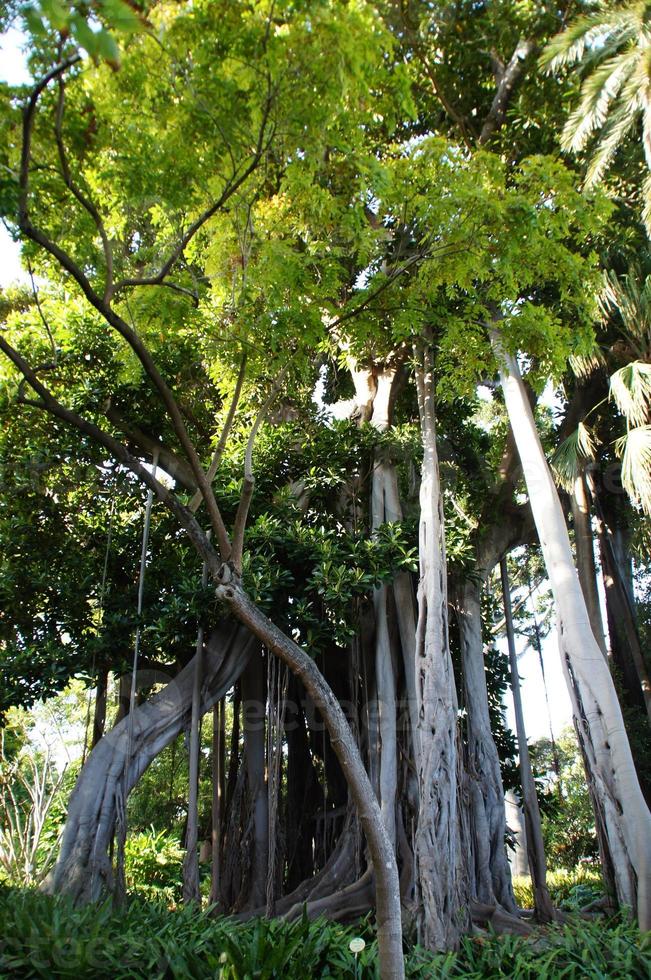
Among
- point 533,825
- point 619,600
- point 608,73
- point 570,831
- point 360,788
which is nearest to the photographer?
point 360,788

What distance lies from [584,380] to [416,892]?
6.53 meters

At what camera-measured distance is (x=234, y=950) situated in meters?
3.87

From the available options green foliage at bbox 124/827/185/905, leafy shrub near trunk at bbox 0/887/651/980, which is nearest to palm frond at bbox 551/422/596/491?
leafy shrub near trunk at bbox 0/887/651/980

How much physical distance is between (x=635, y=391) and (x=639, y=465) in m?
0.82

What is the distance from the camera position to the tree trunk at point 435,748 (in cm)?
557

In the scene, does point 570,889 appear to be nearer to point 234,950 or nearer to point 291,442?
point 291,442

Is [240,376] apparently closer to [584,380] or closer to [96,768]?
[96,768]

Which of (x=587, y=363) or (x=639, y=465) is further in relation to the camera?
(x=587, y=363)

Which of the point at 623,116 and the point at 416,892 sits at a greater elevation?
the point at 623,116

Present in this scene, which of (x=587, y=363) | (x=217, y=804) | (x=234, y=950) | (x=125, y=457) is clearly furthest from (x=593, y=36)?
Result: (x=217, y=804)

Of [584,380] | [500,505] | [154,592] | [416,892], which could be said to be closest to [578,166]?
[584,380]

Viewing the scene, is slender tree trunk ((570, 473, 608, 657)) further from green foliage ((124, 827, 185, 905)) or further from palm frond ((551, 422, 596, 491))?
green foliage ((124, 827, 185, 905))

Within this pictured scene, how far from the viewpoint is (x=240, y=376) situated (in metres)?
4.67

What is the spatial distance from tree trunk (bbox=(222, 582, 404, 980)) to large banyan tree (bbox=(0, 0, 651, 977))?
0.01 metres
